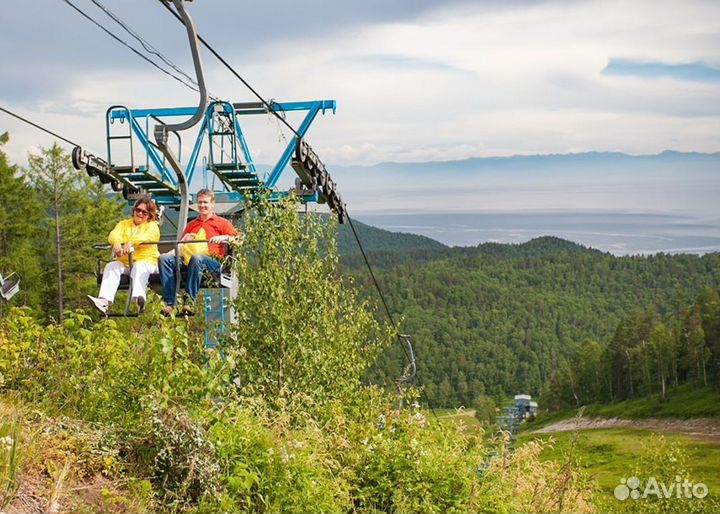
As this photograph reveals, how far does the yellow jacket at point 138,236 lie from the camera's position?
36.4 feet

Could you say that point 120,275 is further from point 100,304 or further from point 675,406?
point 675,406

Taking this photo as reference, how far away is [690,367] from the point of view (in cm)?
12469

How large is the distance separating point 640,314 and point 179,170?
139 meters

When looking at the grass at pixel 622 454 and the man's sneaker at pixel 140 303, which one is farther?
the grass at pixel 622 454

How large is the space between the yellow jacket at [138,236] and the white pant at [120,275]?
0.10 metres

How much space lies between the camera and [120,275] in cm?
1122

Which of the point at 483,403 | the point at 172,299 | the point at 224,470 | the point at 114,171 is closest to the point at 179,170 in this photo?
the point at 172,299

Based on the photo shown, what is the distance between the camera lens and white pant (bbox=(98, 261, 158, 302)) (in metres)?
11.0

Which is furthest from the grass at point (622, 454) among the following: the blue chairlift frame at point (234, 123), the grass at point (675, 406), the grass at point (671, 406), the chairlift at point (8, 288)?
the chairlift at point (8, 288)

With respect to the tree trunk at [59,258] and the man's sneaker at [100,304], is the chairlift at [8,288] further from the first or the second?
the tree trunk at [59,258]

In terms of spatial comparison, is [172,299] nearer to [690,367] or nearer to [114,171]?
[114,171]

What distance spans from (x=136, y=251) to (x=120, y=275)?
40cm

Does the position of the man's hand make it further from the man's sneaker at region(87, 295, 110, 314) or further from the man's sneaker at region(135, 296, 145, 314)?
the man's sneaker at region(87, 295, 110, 314)

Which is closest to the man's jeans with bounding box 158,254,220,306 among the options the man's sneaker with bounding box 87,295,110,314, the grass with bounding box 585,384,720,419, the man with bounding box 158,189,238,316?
the man with bounding box 158,189,238,316
